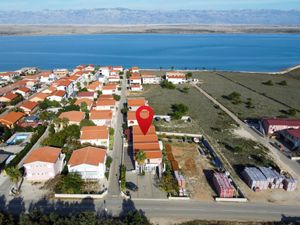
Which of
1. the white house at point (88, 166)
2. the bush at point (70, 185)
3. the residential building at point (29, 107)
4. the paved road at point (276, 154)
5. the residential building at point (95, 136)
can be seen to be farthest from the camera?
the residential building at point (29, 107)

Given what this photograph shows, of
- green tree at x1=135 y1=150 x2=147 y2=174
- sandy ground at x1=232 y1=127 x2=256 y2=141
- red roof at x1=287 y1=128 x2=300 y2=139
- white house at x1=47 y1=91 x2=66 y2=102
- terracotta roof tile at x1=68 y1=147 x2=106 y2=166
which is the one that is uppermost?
green tree at x1=135 y1=150 x2=147 y2=174

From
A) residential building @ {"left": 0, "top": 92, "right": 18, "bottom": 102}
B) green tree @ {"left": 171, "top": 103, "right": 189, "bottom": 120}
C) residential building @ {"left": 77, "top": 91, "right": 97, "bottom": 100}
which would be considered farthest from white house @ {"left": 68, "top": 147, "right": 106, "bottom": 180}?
residential building @ {"left": 0, "top": 92, "right": 18, "bottom": 102}

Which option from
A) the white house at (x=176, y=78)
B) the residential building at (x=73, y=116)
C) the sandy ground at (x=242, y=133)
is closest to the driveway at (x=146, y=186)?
the residential building at (x=73, y=116)

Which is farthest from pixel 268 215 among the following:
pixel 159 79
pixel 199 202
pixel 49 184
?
pixel 159 79

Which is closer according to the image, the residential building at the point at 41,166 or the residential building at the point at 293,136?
the residential building at the point at 41,166

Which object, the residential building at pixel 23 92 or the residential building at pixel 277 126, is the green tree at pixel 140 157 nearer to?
the residential building at pixel 277 126

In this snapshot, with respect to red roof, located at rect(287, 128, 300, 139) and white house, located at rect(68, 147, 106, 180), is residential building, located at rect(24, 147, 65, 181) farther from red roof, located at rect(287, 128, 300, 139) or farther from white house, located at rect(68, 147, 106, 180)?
red roof, located at rect(287, 128, 300, 139)
